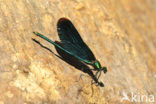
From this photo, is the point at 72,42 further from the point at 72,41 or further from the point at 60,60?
the point at 60,60

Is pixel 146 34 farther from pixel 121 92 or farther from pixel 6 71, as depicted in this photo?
pixel 6 71

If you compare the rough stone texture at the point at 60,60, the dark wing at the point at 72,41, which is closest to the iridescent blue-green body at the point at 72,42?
the dark wing at the point at 72,41

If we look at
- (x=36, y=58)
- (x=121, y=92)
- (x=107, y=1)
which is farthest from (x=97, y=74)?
(x=107, y=1)

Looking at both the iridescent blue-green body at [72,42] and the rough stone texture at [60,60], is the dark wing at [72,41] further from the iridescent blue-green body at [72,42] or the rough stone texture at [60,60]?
the rough stone texture at [60,60]

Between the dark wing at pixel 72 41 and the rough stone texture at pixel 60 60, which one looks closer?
the rough stone texture at pixel 60 60

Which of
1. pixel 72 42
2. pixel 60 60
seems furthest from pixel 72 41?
pixel 60 60
